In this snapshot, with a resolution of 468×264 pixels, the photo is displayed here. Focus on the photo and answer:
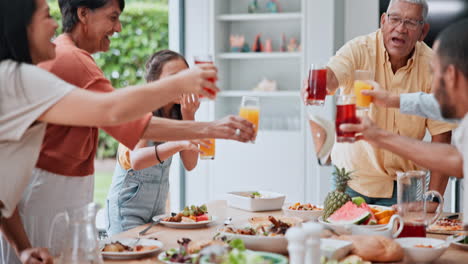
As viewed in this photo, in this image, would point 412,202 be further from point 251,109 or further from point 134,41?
point 134,41

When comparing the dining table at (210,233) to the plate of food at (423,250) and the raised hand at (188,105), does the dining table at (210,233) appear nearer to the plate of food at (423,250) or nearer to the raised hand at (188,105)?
the plate of food at (423,250)

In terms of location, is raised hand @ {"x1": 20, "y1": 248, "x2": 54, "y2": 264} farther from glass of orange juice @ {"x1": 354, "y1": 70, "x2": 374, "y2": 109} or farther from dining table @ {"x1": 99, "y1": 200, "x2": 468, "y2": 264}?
glass of orange juice @ {"x1": 354, "y1": 70, "x2": 374, "y2": 109}

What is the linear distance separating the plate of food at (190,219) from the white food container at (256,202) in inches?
11.8

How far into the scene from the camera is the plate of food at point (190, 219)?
2.45m

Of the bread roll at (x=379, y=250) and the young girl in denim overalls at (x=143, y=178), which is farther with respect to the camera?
the young girl in denim overalls at (x=143, y=178)

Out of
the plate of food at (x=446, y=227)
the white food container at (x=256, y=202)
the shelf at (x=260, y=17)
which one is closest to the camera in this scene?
the plate of food at (x=446, y=227)

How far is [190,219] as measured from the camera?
2.49 metres

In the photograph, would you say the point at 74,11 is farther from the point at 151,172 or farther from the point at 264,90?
the point at 264,90

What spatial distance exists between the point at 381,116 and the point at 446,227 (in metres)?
0.80

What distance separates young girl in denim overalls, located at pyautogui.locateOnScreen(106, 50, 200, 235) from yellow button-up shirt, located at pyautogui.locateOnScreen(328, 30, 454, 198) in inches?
32.3

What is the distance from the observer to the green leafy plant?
824cm

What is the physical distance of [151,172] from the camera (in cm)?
289

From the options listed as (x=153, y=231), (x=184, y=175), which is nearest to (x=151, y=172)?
(x=153, y=231)

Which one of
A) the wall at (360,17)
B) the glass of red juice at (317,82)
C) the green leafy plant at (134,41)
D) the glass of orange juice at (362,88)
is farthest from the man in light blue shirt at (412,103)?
the green leafy plant at (134,41)
